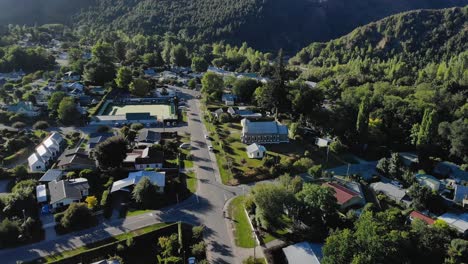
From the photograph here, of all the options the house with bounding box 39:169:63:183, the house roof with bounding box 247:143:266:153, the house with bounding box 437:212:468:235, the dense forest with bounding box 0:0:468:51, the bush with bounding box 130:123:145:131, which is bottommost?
the house with bounding box 437:212:468:235

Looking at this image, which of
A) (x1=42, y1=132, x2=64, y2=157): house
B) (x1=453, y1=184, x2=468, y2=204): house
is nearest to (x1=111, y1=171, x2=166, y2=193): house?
(x1=42, y1=132, x2=64, y2=157): house

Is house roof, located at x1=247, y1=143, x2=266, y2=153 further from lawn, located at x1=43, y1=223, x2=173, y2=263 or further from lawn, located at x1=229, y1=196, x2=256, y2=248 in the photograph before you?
lawn, located at x1=43, y1=223, x2=173, y2=263

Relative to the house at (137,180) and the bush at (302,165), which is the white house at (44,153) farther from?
the bush at (302,165)

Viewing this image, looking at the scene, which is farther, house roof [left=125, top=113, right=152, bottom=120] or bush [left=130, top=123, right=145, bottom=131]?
house roof [left=125, top=113, right=152, bottom=120]

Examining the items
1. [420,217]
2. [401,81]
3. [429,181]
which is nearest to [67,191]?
[420,217]

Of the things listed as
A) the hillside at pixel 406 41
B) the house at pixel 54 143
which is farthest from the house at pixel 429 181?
the hillside at pixel 406 41

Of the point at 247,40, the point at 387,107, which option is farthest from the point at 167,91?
the point at 247,40

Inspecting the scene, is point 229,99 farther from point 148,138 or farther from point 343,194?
point 343,194

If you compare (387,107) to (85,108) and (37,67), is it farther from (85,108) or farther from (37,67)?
(37,67)
